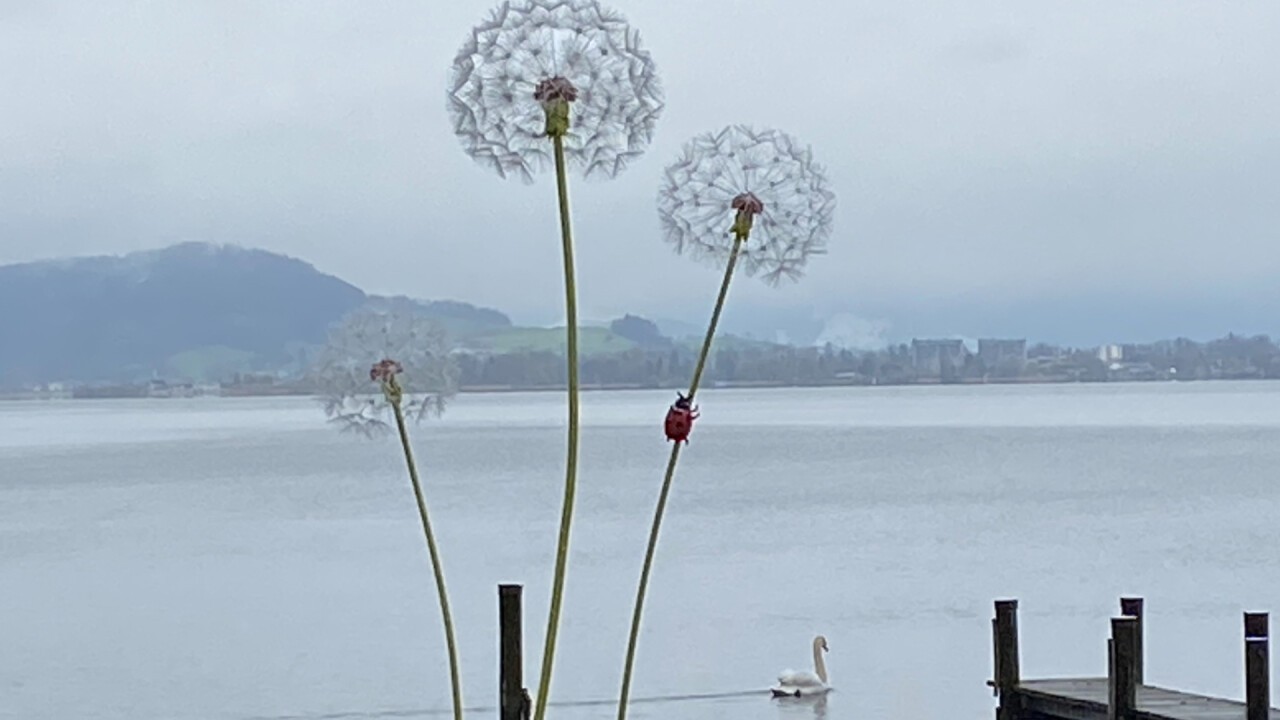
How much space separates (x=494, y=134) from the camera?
526cm

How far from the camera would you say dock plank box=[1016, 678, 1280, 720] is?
532 inches

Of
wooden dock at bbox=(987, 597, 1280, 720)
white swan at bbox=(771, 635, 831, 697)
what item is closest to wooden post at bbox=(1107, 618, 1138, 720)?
wooden dock at bbox=(987, 597, 1280, 720)

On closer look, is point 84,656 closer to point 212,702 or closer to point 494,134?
point 212,702

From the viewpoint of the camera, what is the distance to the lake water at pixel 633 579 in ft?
91.6

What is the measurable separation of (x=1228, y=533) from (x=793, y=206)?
48.3 metres

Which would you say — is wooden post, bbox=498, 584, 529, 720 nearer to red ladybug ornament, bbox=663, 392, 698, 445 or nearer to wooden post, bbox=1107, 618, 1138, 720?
wooden post, bbox=1107, 618, 1138, 720

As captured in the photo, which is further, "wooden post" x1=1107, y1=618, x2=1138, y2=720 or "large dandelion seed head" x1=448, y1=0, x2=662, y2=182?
"wooden post" x1=1107, y1=618, x2=1138, y2=720

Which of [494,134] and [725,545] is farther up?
[494,134]

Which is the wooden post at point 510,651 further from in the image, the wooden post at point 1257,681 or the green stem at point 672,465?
the green stem at point 672,465

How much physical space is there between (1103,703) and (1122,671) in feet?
3.25

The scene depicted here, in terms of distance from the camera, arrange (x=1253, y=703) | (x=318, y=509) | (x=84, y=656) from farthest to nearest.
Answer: (x=318, y=509) → (x=84, y=656) → (x=1253, y=703)

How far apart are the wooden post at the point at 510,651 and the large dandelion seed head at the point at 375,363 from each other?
20.6ft

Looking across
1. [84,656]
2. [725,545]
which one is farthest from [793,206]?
[725,545]

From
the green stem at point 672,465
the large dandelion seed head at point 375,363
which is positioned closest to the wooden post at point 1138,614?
the large dandelion seed head at point 375,363
